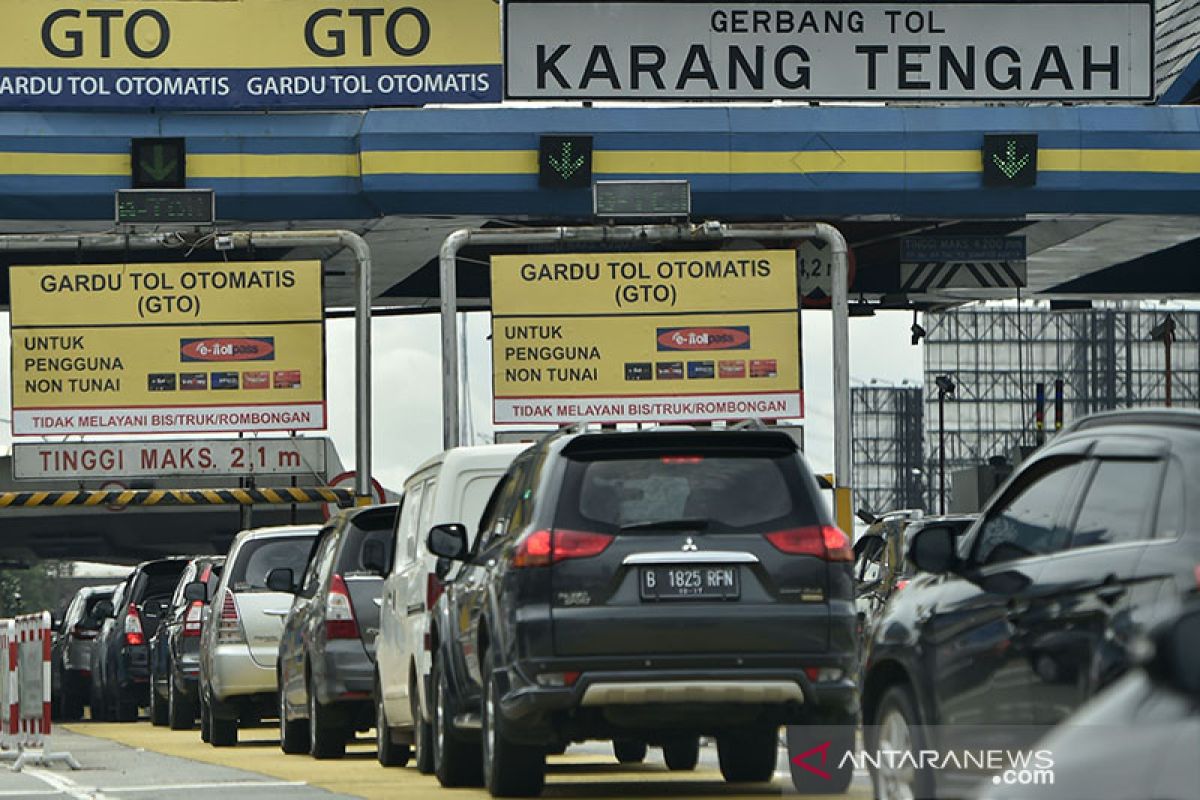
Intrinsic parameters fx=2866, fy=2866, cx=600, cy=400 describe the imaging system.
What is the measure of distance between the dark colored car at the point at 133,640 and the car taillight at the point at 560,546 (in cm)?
1856

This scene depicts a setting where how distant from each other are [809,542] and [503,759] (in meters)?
1.75

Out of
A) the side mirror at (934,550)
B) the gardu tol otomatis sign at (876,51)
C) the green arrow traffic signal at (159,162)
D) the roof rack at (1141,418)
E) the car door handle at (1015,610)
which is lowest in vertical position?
the car door handle at (1015,610)

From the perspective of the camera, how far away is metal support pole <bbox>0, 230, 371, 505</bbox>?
87.6 ft

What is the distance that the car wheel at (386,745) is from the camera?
1739 cm

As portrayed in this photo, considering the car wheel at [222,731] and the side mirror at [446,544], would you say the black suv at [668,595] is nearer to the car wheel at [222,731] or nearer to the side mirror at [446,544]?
the side mirror at [446,544]

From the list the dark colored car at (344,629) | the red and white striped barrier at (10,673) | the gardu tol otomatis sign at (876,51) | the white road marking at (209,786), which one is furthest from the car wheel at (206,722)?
the gardu tol otomatis sign at (876,51)

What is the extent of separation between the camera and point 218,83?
28.8 m

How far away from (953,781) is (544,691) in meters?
3.18

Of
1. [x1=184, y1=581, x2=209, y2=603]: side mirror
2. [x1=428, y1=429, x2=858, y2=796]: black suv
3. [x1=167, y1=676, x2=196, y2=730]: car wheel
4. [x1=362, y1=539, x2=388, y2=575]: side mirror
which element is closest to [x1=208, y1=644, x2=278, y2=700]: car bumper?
[x1=184, y1=581, x2=209, y2=603]: side mirror

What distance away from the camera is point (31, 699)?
63.8ft

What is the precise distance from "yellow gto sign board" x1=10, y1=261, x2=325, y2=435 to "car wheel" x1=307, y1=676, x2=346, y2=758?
8789 mm

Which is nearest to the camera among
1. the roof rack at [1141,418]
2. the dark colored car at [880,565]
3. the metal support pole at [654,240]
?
the roof rack at [1141,418]

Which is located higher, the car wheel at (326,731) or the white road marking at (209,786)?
the white road marking at (209,786)

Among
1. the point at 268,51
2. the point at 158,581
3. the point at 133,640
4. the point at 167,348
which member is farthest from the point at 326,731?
the point at 158,581
